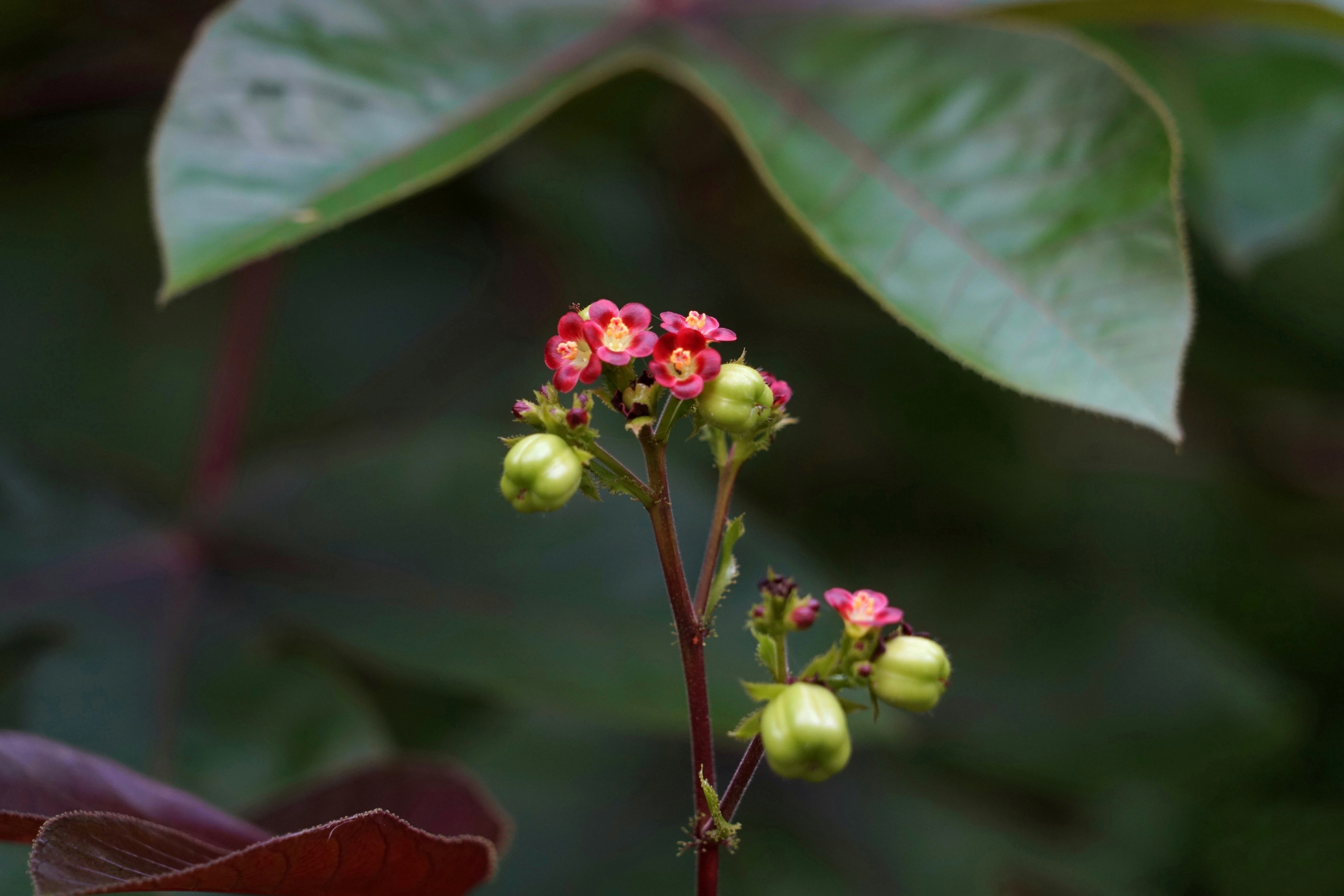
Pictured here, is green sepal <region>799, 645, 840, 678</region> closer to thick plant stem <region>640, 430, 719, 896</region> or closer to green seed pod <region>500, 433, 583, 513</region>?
thick plant stem <region>640, 430, 719, 896</region>

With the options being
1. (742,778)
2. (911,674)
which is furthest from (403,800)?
(911,674)

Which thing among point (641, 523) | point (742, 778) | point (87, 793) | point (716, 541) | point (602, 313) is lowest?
point (641, 523)

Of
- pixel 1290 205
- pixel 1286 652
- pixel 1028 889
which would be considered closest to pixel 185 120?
pixel 1290 205

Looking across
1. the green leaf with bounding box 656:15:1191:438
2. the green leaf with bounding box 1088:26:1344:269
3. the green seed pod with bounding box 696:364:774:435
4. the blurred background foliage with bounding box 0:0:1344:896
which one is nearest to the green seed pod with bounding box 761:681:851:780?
the green seed pod with bounding box 696:364:774:435

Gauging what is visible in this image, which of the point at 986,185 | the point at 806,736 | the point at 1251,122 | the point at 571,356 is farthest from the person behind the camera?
the point at 1251,122

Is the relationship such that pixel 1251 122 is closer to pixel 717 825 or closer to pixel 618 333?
pixel 618 333

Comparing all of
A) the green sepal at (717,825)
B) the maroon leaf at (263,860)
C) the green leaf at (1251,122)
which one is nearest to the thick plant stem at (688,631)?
the green sepal at (717,825)

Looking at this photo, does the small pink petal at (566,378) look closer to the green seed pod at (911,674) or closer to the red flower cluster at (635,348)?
the red flower cluster at (635,348)
